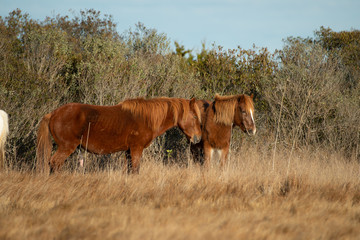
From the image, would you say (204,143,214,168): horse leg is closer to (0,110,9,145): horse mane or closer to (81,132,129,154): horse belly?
(81,132,129,154): horse belly

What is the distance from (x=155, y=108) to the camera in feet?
20.9

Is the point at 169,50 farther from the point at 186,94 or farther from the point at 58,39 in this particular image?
the point at 58,39

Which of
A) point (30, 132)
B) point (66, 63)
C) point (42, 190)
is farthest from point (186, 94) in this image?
point (42, 190)

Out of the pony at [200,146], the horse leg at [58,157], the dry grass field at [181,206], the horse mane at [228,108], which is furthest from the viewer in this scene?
the pony at [200,146]

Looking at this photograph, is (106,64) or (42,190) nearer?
(42,190)

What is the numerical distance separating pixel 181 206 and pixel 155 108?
2620 millimetres

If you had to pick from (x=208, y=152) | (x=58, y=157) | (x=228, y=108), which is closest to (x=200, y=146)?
(x=208, y=152)

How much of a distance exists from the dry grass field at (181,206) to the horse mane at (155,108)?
38.0 inches

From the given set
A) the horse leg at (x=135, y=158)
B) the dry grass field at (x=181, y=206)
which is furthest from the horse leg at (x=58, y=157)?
the horse leg at (x=135, y=158)

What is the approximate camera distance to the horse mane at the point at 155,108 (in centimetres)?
625

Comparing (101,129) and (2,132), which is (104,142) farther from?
(2,132)

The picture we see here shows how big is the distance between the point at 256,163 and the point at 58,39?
8.49 meters

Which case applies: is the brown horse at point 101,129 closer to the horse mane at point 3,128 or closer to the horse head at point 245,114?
the horse mane at point 3,128

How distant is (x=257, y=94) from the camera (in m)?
11.5
